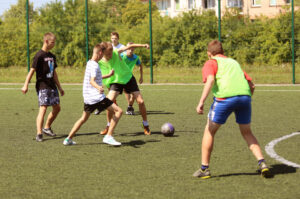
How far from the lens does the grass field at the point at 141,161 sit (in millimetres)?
5348

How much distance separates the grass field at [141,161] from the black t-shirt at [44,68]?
0.94 metres

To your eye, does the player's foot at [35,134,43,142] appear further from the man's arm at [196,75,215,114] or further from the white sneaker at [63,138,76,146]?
the man's arm at [196,75,215,114]

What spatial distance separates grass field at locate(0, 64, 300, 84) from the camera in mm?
21547

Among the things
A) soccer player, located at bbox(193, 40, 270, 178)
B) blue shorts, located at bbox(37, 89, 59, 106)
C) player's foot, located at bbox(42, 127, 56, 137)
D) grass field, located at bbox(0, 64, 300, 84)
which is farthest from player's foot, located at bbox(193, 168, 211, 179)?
grass field, located at bbox(0, 64, 300, 84)

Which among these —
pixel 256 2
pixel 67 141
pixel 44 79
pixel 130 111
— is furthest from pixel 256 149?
pixel 256 2

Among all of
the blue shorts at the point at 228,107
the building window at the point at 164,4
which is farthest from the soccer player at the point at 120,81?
the building window at the point at 164,4

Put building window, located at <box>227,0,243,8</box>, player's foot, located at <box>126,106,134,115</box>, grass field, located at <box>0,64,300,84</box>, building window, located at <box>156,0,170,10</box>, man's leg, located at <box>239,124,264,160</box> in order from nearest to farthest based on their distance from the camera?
man's leg, located at <box>239,124,264,160</box>, player's foot, located at <box>126,106,134,115</box>, grass field, located at <box>0,64,300,84</box>, building window, located at <box>227,0,243,8</box>, building window, located at <box>156,0,170,10</box>

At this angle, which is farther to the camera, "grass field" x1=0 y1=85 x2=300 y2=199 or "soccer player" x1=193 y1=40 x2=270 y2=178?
"soccer player" x1=193 y1=40 x2=270 y2=178

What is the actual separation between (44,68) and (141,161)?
2.79 m

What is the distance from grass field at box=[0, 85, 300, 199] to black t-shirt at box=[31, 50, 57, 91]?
37.0 inches

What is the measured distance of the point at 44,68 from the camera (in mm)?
8586

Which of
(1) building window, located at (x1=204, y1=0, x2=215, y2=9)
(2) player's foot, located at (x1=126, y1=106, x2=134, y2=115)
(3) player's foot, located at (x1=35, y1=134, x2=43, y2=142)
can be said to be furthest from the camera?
(1) building window, located at (x1=204, y1=0, x2=215, y2=9)

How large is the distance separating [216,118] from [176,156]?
1.55 metres

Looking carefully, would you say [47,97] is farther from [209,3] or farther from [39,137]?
[209,3]
